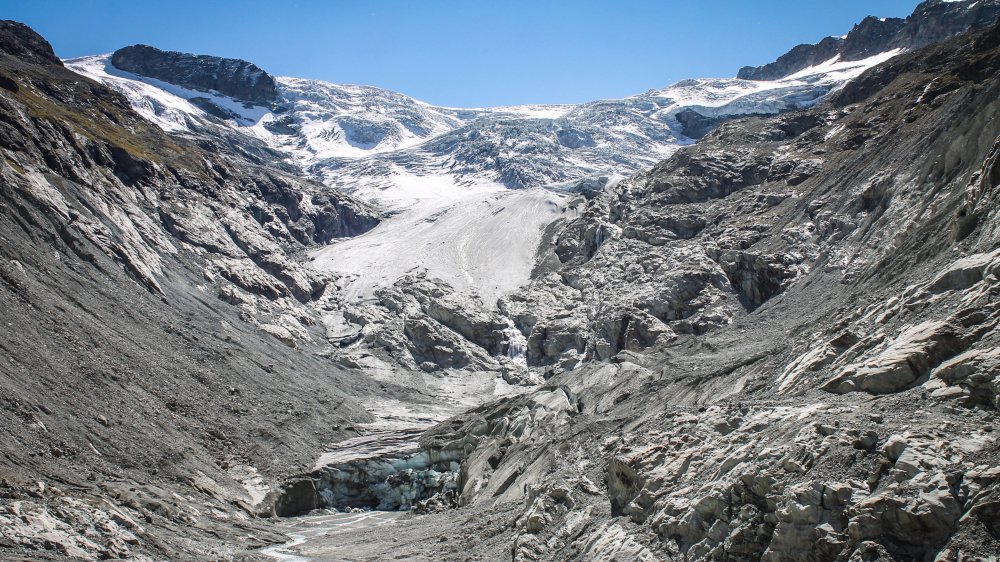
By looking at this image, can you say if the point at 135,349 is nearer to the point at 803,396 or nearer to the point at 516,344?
the point at 803,396

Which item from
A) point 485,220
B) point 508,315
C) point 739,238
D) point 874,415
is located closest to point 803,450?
point 874,415

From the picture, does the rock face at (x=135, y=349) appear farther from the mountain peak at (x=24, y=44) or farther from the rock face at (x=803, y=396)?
the mountain peak at (x=24, y=44)

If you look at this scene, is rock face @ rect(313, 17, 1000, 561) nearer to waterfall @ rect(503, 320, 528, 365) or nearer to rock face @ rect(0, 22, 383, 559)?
rock face @ rect(0, 22, 383, 559)

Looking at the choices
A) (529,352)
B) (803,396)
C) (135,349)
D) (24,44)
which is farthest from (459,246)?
(803,396)

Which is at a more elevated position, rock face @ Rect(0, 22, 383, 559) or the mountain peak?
the mountain peak

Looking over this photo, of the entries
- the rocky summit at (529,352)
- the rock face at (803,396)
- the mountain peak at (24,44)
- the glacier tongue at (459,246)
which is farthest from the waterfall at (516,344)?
the mountain peak at (24,44)

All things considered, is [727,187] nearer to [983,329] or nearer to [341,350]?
[341,350]

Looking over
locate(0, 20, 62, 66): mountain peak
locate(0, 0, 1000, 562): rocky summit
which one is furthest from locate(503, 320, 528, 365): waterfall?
locate(0, 20, 62, 66): mountain peak

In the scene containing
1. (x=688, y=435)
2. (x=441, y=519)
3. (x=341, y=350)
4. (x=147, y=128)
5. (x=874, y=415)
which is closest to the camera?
(x=874, y=415)
